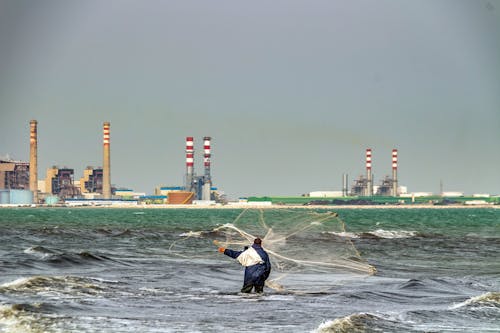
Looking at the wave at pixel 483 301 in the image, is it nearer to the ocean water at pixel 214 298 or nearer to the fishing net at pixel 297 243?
the ocean water at pixel 214 298

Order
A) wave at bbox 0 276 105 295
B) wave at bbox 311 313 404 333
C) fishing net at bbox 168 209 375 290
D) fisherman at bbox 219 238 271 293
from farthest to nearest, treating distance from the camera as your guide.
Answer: fishing net at bbox 168 209 375 290
wave at bbox 0 276 105 295
fisherman at bbox 219 238 271 293
wave at bbox 311 313 404 333

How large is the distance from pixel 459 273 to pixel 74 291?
1791 cm

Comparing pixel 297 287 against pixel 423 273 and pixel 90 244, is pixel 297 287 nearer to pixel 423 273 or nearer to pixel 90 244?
pixel 423 273

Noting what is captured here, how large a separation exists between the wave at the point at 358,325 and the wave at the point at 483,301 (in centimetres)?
402

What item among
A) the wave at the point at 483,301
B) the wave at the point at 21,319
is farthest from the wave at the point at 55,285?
the wave at the point at 483,301

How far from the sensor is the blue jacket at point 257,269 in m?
25.7

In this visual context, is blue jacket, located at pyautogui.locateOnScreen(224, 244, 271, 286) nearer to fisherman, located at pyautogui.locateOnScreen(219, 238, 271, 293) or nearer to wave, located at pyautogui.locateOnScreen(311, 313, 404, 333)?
fisherman, located at pyautogui.locateOnScreen(219, 238, 271, 293)

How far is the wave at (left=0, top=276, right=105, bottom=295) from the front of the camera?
26578mm

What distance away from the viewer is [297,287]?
28906mm

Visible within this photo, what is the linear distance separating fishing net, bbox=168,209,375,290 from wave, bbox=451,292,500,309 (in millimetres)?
4080

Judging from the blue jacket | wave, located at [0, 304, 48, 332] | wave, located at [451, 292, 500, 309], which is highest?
the blue jacket

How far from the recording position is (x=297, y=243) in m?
29.1

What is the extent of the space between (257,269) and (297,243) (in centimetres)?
344

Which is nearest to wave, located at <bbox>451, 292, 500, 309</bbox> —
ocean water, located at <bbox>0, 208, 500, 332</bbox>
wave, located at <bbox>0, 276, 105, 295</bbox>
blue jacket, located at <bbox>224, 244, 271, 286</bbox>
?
ocean water, located at <bbox>0, 208, 500, 332</bbox>
